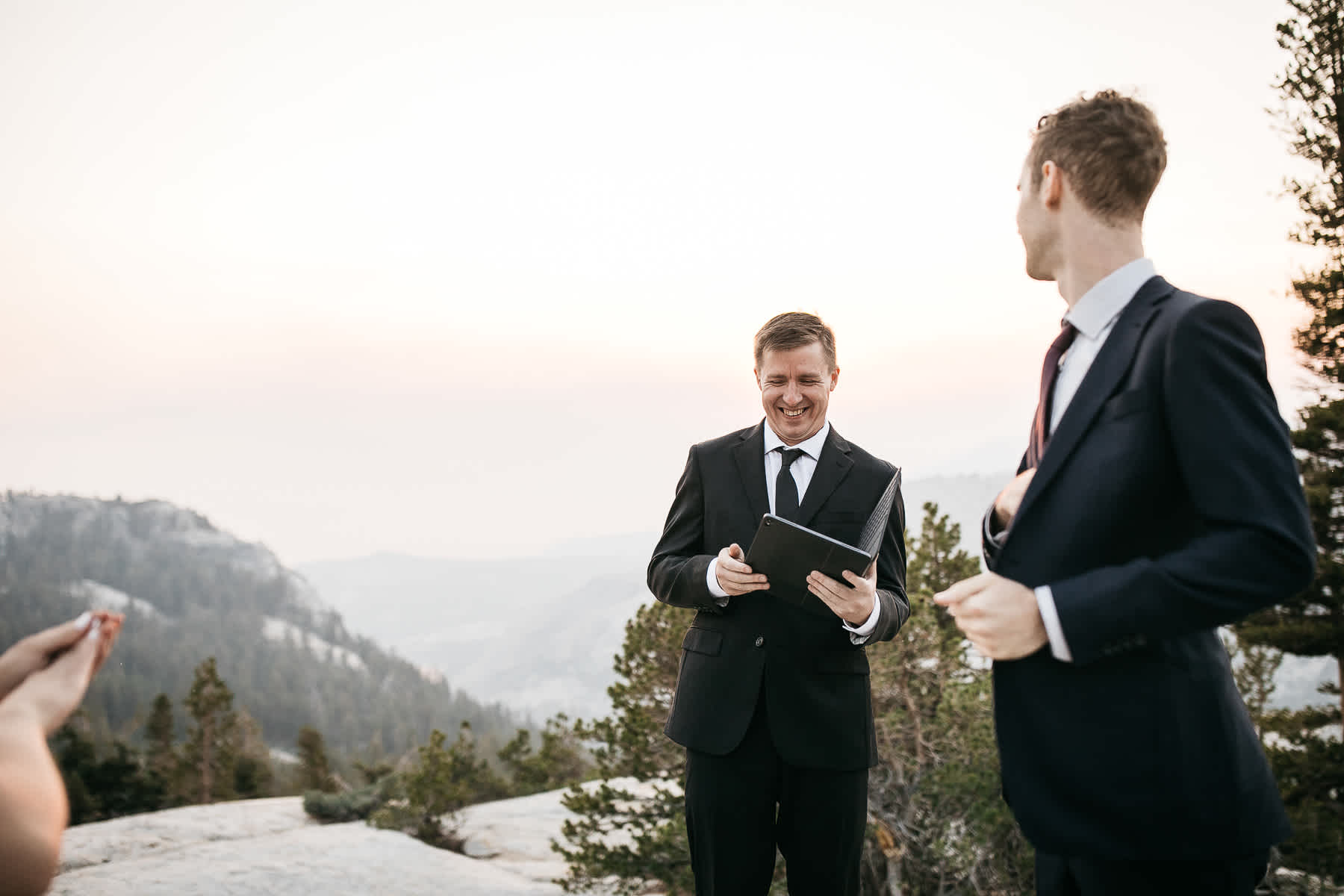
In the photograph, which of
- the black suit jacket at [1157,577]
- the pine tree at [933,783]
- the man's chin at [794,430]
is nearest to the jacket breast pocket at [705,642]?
the man's chin at [794,430]

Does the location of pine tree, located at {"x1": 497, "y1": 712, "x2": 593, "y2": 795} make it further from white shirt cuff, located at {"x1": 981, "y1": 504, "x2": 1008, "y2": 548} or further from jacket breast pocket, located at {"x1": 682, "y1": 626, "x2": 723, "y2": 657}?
white shirt cuff, located at {"x1": 981, "y1": 504, "x2": 1008, "y2": 548}

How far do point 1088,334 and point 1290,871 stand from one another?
809 cm

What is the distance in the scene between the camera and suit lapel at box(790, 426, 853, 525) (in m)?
3.12

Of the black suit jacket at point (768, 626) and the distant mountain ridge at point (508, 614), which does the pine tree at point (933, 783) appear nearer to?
the black suit jacket at point (768, 626)

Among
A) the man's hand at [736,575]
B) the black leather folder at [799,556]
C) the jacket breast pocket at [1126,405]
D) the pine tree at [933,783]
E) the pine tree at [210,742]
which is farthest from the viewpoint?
the pine tree at [210,742]

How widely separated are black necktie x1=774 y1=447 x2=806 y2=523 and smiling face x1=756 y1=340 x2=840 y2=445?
5 cm

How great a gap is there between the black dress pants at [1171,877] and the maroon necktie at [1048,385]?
0.75 metres

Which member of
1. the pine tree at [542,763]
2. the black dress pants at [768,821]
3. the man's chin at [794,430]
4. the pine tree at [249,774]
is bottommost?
the pine tree at [249,774]

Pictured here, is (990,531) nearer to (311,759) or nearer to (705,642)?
(705,642)

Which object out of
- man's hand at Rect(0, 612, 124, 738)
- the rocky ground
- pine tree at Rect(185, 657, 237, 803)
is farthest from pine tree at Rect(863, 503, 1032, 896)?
pine tree at Rect(185, 657, 237, 803)

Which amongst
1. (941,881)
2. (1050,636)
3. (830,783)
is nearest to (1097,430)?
(1050,636)

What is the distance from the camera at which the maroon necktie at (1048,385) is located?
5.69 feet

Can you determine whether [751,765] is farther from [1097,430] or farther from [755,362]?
[1097,430]

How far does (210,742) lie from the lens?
20.5 metres
